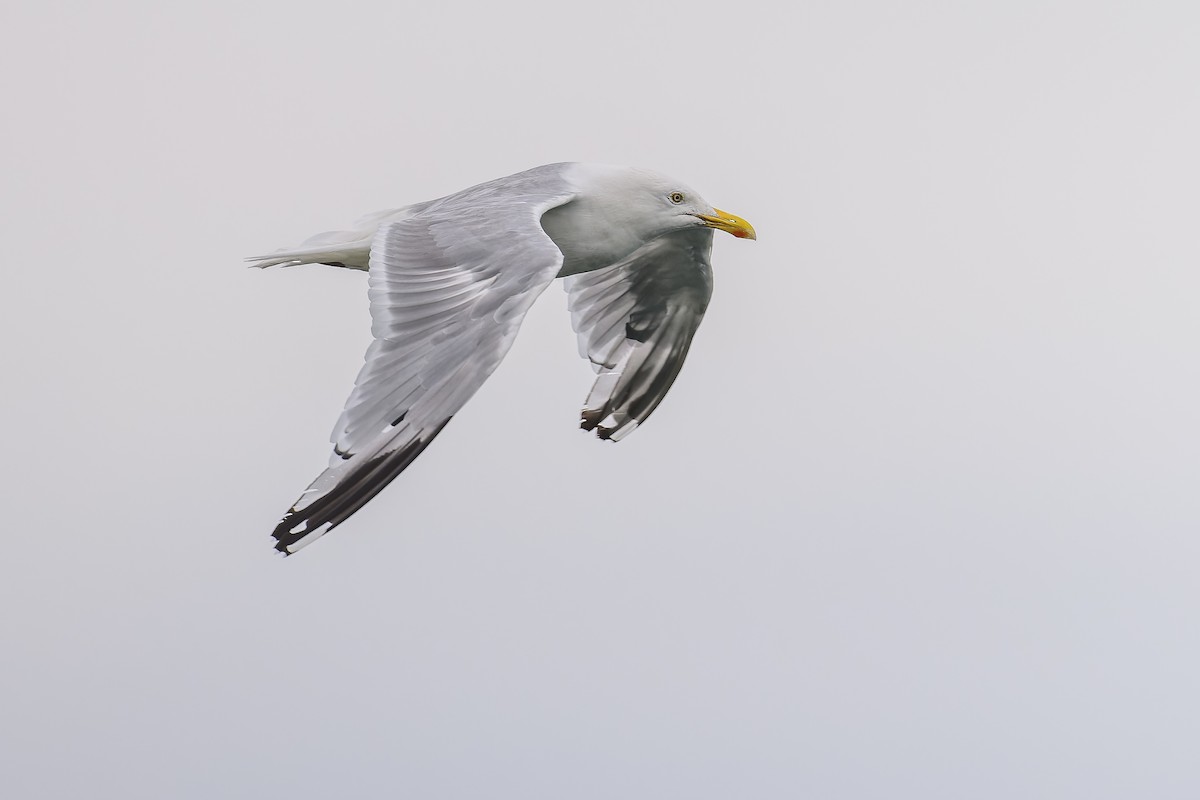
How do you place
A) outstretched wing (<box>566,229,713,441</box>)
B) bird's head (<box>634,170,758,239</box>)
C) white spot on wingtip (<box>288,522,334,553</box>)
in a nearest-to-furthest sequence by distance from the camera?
white spot on wingtip (<box>288,522,334,553</box>)
bird's head (<box>634,170,758,239</box>)
outstretched wing (<box>566,229,713,441</box>)

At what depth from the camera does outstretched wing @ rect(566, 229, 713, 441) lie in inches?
341

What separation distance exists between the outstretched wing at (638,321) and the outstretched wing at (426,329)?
1.76 meters

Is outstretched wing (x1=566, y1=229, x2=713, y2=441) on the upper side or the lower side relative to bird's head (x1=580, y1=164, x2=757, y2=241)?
lower

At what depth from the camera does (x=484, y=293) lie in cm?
Result: 628

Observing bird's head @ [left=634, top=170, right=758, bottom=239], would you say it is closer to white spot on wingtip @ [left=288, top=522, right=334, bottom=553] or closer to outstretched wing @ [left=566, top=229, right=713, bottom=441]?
outstretched wing @ [left=566, top=229, right=713, bottom=441]

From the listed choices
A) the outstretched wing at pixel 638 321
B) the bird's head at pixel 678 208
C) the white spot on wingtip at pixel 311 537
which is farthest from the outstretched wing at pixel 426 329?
the outstretched wing at pixel 638 321

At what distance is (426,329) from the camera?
6152 mm

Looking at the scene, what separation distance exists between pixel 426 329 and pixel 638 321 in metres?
2.85

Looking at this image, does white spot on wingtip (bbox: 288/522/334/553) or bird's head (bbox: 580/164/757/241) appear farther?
bird's head (bbox: 580/164/757/241)

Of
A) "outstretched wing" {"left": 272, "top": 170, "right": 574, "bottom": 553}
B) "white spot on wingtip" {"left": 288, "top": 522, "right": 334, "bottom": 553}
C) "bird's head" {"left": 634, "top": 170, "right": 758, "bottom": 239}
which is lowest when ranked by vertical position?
"white spot on wingtip" {"left": 288, "top": 522, "right": 334, "bottom": 553}

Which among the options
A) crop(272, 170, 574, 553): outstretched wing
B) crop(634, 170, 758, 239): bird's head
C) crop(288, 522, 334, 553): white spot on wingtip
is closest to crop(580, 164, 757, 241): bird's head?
crop(634, 170, 758, 239): bird's head

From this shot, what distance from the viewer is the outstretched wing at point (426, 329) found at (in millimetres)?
5598

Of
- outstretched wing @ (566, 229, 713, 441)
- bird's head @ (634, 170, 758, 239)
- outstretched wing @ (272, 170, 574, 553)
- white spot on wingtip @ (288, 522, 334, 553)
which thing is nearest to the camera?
white spot on wingtip @ (288, 522, 334, 553)

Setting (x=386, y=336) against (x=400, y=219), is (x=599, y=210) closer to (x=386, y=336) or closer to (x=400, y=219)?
(x=400, y=219)
